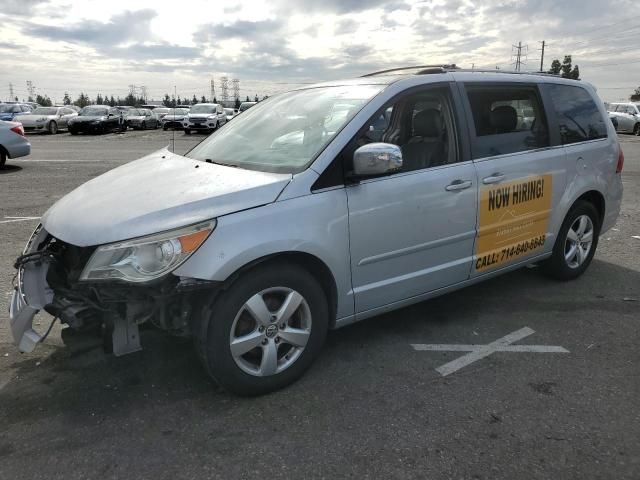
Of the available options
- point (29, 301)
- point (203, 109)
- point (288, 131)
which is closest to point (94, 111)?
point (203, 109)

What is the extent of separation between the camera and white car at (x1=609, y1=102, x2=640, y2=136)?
30.2 meters

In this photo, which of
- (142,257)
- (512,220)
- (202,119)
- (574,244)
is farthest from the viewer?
(202,119)

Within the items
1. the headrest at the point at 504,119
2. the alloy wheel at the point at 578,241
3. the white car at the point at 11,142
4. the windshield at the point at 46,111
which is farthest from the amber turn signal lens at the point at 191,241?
the windshield at the point at 46,111

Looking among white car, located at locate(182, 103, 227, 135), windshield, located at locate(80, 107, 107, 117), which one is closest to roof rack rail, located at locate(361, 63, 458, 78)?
white car, located at locate(182, 103, 227, 135)

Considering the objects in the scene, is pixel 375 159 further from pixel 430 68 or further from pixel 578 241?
pixel 578 241

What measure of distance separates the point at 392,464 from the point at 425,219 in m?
1.60

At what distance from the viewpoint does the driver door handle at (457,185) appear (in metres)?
3.65

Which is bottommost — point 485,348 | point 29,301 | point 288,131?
point 485,348

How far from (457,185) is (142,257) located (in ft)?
6.91

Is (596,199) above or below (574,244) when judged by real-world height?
above

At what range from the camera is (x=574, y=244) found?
4.91 m

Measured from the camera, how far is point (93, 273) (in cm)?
270

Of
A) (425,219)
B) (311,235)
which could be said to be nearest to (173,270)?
(311,235)

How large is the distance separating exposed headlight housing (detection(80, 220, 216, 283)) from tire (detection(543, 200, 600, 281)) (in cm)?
336
